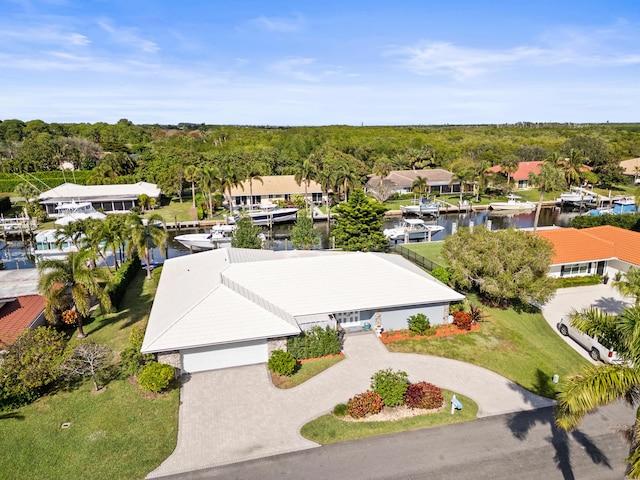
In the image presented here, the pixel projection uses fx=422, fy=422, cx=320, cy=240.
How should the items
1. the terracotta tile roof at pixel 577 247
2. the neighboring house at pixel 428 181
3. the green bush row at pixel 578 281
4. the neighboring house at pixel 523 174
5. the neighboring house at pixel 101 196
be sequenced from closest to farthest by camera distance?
the green bush row at pixel 578 281 < the terracotta tile roof at pixel 577 247 < the neighboring house at pixel 101 196 < the neighboring house at pixel 428 181 < the neighboring house at pixel 523 174

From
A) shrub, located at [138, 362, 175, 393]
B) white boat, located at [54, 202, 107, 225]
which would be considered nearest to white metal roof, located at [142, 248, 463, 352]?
shrub, located at [138, 362, 175, 393]

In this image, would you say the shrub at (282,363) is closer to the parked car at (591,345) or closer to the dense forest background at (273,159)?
the parked car at (591,345)

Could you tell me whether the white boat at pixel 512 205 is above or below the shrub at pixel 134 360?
above

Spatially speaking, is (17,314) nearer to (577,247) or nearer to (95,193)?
(577,247)

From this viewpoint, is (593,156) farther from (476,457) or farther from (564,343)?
(476,457)

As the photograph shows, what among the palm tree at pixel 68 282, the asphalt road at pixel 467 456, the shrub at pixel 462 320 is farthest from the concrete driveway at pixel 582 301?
the palm tree at pixel 68 282

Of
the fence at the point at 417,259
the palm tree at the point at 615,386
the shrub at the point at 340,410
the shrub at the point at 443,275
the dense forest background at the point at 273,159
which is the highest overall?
the dense forest background at the point at 273,159

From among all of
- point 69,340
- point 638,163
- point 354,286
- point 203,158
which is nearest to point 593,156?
point 638,163
